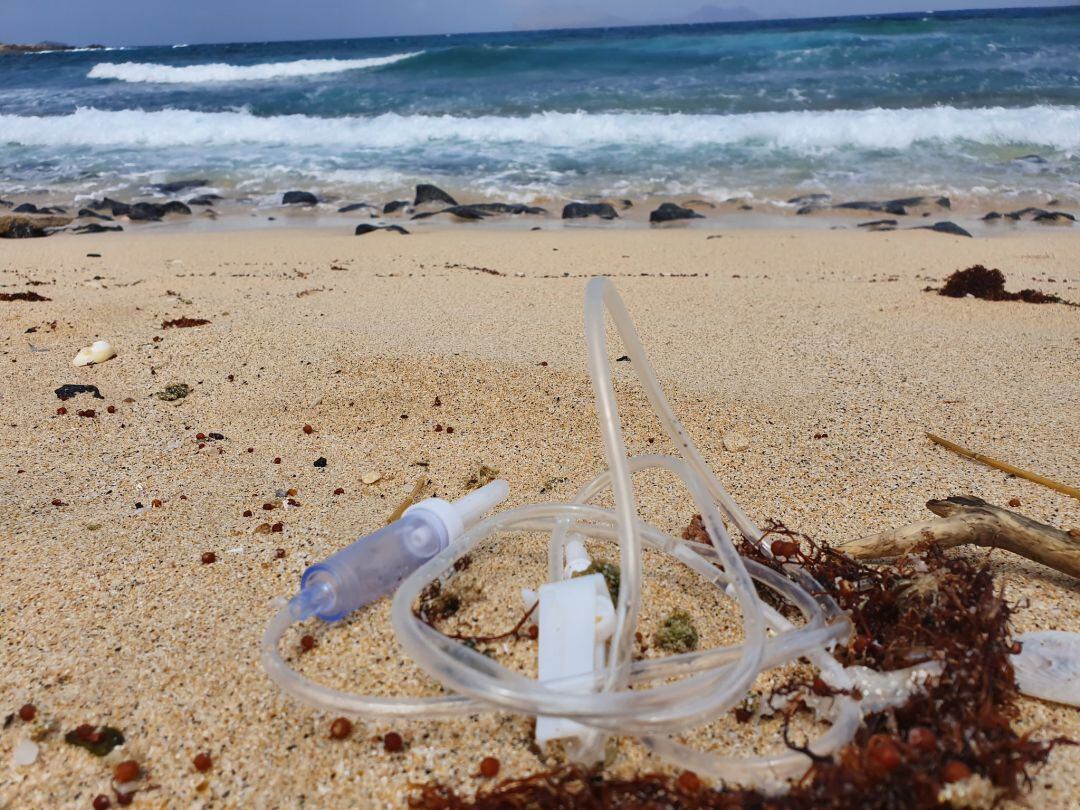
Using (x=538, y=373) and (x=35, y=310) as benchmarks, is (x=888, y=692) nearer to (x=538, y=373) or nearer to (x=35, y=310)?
(x=538, y=373)

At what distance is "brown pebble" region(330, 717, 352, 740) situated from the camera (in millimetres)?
1429

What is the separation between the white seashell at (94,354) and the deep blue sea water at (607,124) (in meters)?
8.33

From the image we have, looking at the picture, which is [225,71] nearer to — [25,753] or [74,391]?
[74,391]

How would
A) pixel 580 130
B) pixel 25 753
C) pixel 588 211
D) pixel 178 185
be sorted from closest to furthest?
pixel 25 753 < pixel 588 211 < pixel 178 185 < pixel 580 130

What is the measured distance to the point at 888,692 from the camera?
4.34 feet

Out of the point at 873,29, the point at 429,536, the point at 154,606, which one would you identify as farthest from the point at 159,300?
the point at 873,29

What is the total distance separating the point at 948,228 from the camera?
8.51m

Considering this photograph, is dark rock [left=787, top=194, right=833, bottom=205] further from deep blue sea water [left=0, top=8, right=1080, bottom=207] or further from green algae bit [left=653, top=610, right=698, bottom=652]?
green algae bit [left=653, top=610, right=698, bottom=652]

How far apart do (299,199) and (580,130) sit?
731cm

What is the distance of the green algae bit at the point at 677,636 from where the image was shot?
1.67m

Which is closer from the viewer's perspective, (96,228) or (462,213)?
(96,228)

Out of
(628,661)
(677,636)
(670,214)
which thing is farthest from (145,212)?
(628,661)

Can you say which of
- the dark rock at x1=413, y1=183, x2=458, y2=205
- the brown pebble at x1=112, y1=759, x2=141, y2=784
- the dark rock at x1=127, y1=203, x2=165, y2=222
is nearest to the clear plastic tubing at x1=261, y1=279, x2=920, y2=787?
the brown pebble at x1=112, y1=759, x2=141, y2=784

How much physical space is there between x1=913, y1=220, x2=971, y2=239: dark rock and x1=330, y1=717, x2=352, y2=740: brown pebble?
8.83 meters
